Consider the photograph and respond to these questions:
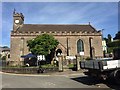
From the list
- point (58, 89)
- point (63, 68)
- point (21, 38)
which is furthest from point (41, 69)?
point (21, 38)

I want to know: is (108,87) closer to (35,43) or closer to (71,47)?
(35,43)

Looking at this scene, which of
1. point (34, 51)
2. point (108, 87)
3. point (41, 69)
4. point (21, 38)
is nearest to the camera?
point (108, 87)

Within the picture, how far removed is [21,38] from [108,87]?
3722cm

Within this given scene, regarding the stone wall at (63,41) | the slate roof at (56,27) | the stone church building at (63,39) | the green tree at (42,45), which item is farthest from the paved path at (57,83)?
the slate roof at (56,27)

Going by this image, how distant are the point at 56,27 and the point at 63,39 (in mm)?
5681

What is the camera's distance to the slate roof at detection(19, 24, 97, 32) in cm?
5097

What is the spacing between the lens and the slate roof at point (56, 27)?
5097 cm

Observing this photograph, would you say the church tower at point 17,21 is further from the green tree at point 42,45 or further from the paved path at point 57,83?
the paved path at point 57,83

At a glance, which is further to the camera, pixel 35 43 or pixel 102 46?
pixel 102 46

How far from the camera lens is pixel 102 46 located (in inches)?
1966

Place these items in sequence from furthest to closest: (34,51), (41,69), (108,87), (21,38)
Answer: (21,38) < (34,51) < (41,69) < (108,87)

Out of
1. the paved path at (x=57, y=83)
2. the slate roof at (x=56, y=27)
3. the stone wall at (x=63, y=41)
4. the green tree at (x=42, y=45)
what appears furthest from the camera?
the slate roof at (x=56, y=27)

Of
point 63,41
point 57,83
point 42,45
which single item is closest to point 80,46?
point 63,41

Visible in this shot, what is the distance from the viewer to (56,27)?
175 feet
